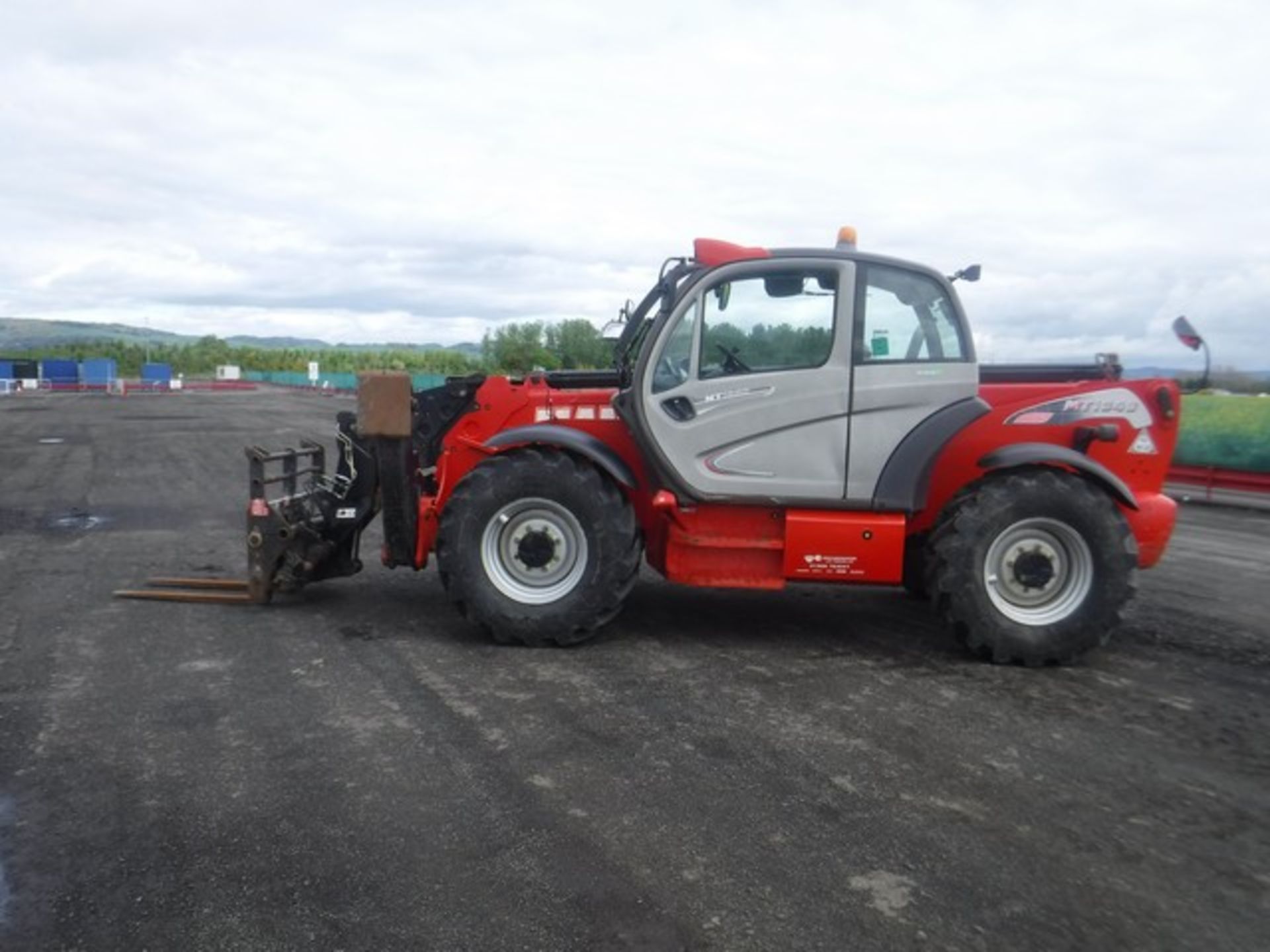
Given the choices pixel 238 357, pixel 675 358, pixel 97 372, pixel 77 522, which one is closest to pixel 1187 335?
pixel 675 358

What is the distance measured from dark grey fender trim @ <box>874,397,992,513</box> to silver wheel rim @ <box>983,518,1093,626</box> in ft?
1.86

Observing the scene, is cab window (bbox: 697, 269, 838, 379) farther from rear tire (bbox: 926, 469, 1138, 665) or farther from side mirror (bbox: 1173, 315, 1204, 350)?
side mirror (bbox: 1173, 315, 1204, 350)

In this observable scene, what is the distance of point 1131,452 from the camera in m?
6.59

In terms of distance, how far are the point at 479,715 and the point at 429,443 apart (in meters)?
2.61

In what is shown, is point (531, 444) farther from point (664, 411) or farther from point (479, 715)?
point (479, 715)

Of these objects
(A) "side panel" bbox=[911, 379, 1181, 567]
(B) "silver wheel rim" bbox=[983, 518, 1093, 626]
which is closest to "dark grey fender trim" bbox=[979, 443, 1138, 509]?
(A) "side panel" bbox=[911, 379, 1181, 567]

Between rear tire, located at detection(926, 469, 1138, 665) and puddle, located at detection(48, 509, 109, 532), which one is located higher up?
rear tire, located at detection(926, 469, 1138, 665)

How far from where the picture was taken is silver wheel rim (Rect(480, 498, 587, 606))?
6434 mm

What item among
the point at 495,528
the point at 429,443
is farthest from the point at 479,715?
the point at 429,443

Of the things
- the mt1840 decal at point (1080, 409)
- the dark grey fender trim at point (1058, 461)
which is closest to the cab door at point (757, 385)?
the dark grey fender trim at point (1058, 461)

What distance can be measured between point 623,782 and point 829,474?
105 inches

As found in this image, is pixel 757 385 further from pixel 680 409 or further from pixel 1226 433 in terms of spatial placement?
pixel 1226 433

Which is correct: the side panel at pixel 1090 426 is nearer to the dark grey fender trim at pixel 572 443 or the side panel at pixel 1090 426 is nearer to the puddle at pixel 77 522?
the dark grey fender trim at pixel 572 443

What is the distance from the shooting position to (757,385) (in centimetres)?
634
